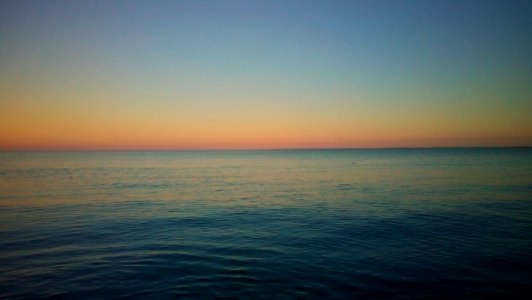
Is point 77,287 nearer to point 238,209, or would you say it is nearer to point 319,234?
point 319,234

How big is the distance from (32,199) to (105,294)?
26706 mm

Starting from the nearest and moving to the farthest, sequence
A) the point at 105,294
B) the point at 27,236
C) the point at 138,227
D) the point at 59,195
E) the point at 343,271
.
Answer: the point at 105,294, the point at 343,271, the point at 27,236, the point at 138,227, the point at 59,195

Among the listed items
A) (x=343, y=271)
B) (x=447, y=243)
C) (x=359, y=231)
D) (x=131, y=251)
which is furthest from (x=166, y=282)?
(x=447, y=243)

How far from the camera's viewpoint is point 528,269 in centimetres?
1148

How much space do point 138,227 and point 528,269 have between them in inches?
738

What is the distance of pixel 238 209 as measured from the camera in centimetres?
2511

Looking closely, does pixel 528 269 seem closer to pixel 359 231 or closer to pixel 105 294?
pixel 359 231

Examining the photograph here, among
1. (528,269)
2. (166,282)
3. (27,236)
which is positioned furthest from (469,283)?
(27,236)

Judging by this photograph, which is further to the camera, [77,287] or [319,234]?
[319,234]

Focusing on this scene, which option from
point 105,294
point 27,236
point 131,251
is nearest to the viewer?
point 105,294

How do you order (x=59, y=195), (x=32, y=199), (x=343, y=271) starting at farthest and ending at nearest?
(x=59, y=195) < (x=32, y=199) < (x=343, y=271)

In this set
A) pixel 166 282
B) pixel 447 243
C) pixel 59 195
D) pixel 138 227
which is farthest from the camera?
pixel 59 195

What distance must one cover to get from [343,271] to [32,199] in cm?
3102

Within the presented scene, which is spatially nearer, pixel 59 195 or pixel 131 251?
pixel 131 251
